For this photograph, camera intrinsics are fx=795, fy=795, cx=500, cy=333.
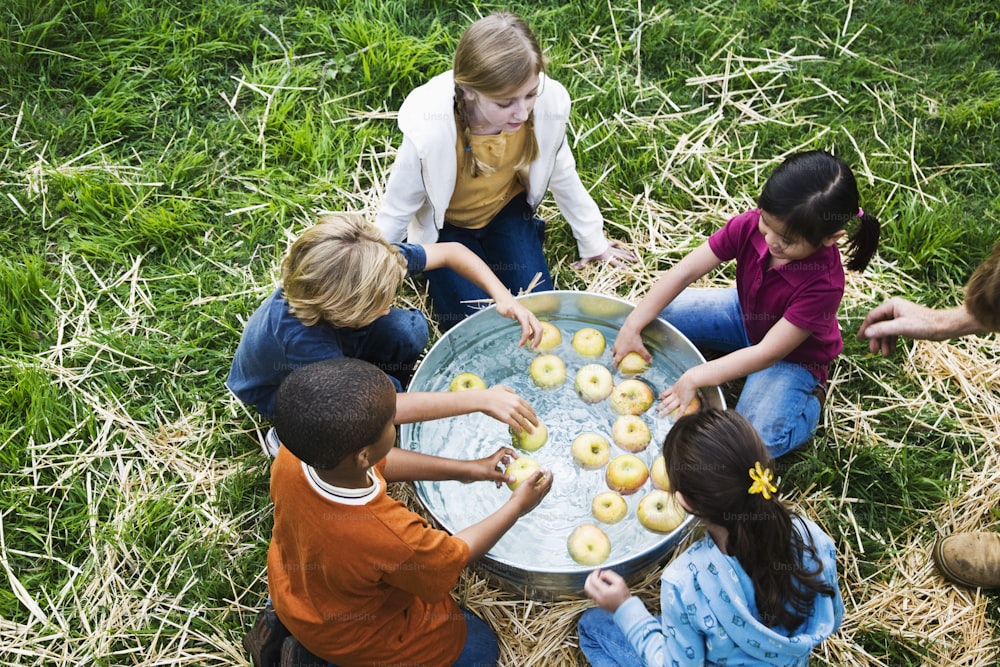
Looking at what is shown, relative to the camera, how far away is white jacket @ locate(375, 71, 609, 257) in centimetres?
295

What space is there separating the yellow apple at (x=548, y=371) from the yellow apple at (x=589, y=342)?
0.10 metres

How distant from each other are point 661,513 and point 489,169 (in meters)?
1.49

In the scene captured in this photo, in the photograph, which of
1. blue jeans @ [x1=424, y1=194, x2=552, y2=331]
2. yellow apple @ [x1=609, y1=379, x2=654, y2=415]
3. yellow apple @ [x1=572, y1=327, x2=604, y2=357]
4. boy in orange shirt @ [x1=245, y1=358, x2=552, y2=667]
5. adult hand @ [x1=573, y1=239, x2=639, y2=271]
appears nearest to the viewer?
boy in orange shirt @ [x1=245, y1=358, x2=552, y2=667]

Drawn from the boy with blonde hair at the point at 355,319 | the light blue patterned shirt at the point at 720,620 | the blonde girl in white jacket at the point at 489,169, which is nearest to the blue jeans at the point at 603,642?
the light blue patterned shirt at the point at 720,620

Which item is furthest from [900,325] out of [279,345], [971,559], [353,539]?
[279,345]

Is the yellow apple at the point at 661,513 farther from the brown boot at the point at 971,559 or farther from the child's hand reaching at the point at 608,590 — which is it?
the brown boot at the point at 971,559

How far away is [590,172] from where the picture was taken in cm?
389

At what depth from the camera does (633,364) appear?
3148 mm

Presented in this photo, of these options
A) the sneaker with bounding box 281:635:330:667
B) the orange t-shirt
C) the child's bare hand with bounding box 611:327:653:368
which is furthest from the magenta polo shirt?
the sneaker with bounding box 281:635:330:667

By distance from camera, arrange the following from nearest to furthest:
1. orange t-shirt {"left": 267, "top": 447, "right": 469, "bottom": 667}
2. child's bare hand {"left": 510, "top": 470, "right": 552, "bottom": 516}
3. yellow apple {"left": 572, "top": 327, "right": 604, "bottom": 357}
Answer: orange t-shirt {"left": 267, "top": 447, "right": 469, "bottom": 667}, child's bare hand {"left": 510, "top": 470, "right": 552, "bottom": 516}, yellow apple {"left": 572, "top": 327, "right": 604, "bottom": 357}

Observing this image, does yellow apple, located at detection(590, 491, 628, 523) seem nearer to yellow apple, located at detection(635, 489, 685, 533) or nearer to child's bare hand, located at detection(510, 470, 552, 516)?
yellow apple, located at detection(635, 489, 685, 533)

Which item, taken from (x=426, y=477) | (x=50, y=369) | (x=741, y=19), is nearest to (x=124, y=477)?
(x=50, y=369)

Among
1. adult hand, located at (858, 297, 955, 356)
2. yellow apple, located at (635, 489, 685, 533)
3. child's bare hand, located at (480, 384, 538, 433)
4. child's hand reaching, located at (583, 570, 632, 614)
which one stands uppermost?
adult hand, located at (858, 297, 955, 356)

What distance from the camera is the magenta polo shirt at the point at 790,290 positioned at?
2715 millimetres
